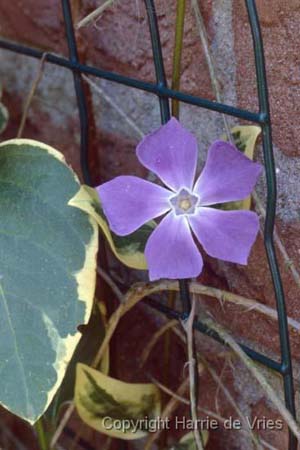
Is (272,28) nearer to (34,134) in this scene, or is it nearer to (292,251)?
(292,251)

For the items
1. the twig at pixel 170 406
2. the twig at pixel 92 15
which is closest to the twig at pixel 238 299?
the twig at pixel 170 406

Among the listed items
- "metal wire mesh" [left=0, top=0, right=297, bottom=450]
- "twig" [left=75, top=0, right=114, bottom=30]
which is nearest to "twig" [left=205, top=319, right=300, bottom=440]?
"metal wire mesh" [left=0, top=0, right=297, bottom=450]

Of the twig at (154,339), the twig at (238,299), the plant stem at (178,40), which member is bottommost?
the twig at (238,299)

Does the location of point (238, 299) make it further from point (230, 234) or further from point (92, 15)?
point (92, 15)

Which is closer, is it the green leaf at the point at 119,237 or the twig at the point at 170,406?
the green leaf at the point at 119,237

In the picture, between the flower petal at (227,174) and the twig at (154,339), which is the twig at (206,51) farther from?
the twig at (154,339)

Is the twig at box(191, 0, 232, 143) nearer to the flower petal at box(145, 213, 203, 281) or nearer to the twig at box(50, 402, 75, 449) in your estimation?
the flower petal at box(145, 213, 203, 281)
